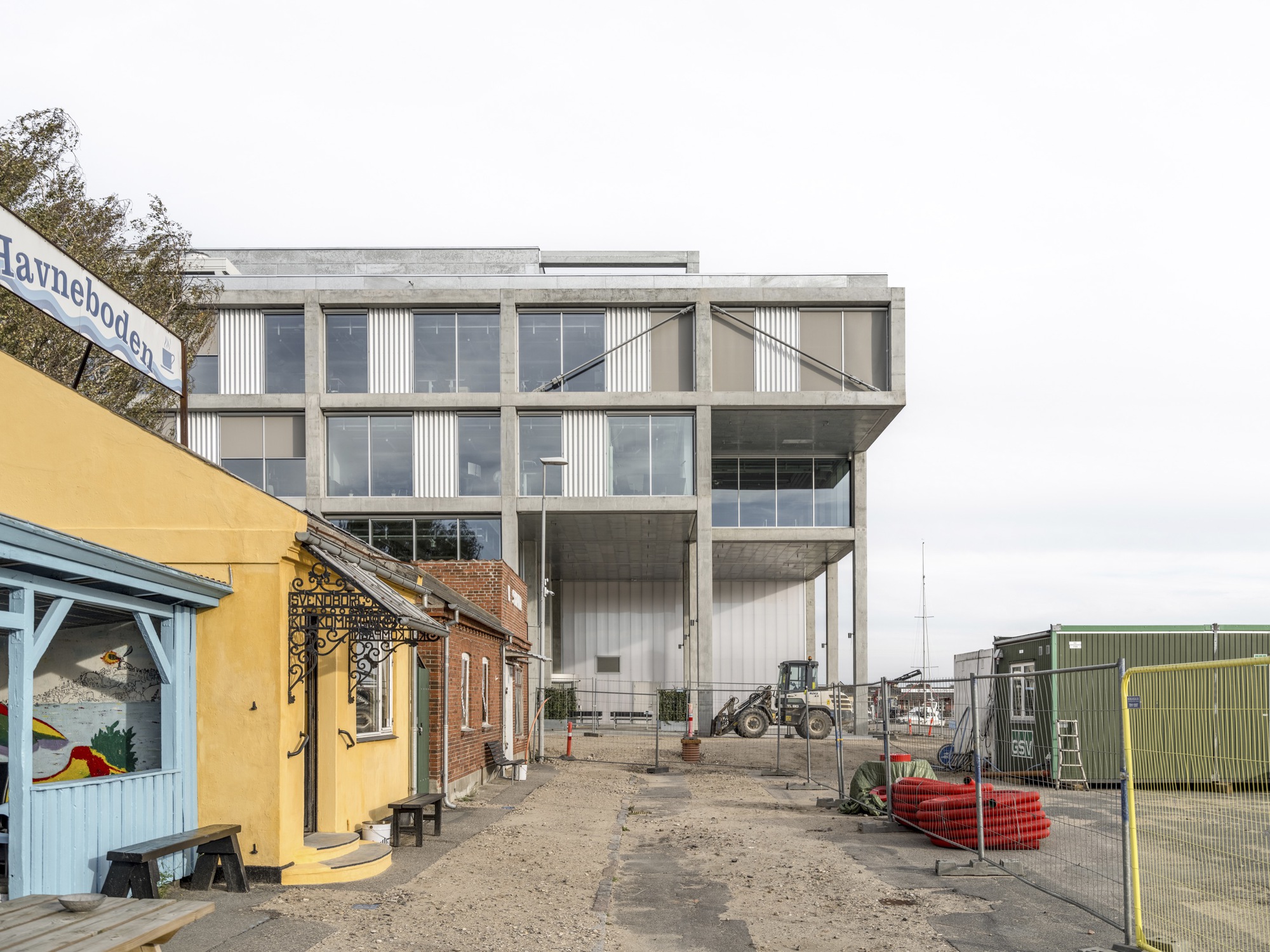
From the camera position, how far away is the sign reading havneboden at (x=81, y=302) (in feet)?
29.8

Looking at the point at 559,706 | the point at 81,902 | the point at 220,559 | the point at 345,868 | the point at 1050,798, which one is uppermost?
the point at 220,559

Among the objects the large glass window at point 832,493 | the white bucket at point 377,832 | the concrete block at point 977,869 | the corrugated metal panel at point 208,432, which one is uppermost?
the corrugated metal panel at point 208,432

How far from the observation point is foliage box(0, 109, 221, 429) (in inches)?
870

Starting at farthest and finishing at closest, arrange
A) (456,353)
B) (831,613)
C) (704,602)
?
(831,613) < (704,602) < (456,353)

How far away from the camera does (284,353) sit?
37406mm

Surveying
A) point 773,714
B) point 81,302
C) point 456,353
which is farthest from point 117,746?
point 773,714

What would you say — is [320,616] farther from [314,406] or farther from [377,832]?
[314,406]

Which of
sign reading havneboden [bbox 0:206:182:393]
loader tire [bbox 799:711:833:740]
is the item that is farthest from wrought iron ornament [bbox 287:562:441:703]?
loader tire [bbox 799:711:833:740]

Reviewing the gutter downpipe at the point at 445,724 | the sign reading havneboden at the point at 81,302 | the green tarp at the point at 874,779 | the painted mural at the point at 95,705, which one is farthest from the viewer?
the green tarp at the point at 874,779

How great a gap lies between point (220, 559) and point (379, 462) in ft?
91.2

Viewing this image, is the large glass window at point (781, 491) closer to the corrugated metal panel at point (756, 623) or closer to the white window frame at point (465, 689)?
the corrugated metal panel at point (756, 623)

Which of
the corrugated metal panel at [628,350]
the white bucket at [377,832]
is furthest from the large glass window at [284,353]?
the white bucket at [377,832]

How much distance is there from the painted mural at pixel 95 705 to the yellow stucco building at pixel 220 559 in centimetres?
44

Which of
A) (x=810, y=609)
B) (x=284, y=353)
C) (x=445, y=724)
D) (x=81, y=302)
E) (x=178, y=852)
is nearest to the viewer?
(x=178, y=852)
